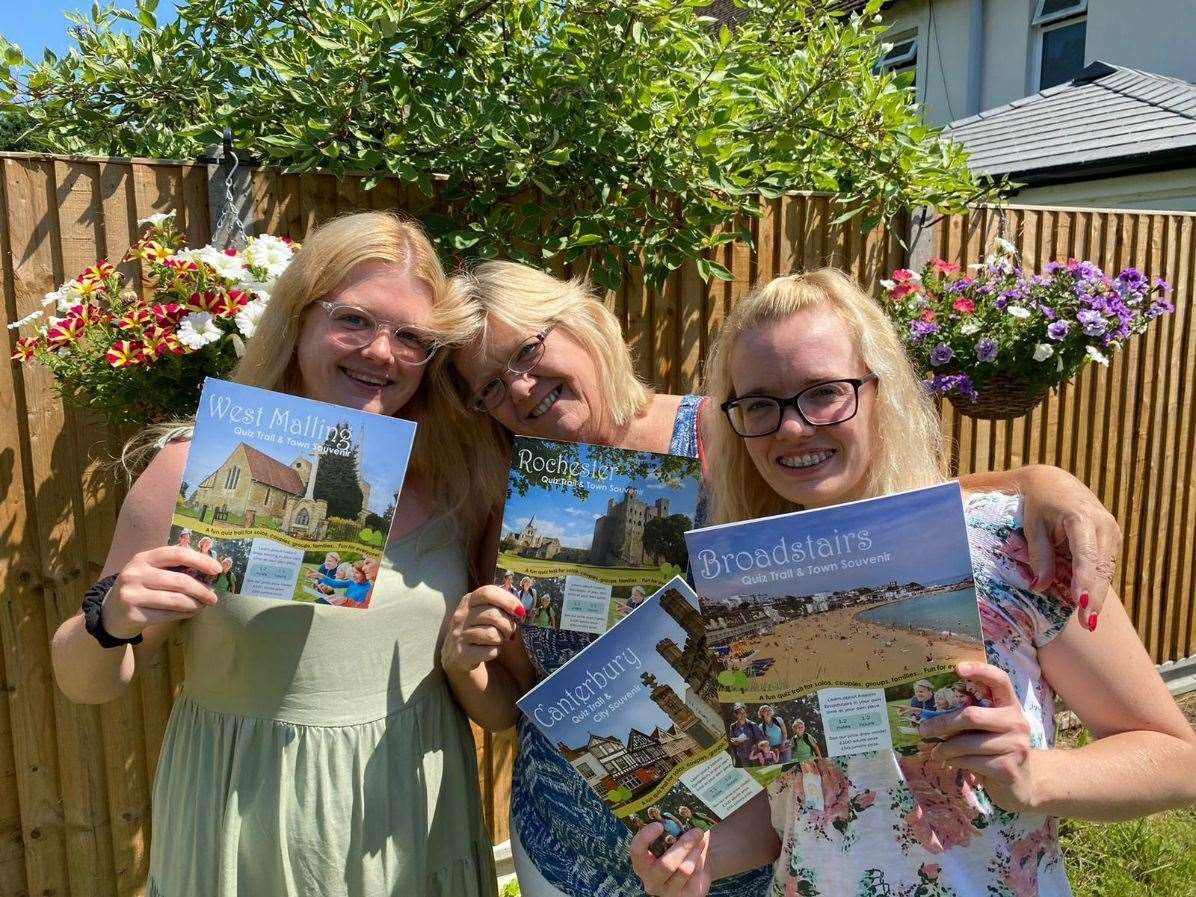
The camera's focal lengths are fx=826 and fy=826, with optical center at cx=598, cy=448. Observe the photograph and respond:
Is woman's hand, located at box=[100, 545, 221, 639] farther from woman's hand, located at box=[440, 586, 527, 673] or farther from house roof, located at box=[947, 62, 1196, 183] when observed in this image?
house roof, located at box=[947, 62, 1196, 183]

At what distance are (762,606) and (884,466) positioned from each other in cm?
38

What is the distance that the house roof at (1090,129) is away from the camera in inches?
266

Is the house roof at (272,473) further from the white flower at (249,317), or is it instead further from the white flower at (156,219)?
the white flower at (156,219)

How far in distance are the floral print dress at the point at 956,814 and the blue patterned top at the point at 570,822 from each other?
0.43 metres

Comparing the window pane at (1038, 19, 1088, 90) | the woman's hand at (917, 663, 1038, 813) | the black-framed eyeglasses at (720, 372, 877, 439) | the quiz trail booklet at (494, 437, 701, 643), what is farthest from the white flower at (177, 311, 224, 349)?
the window pane at (1038, 19, 1088, 90)

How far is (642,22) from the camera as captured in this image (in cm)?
247

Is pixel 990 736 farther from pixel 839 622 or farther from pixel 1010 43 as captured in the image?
pixel 1010 43

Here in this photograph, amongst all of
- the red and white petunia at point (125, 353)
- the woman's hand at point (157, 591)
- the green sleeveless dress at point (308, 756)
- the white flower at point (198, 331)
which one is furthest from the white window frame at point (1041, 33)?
the woman's hand at point (157, 591)

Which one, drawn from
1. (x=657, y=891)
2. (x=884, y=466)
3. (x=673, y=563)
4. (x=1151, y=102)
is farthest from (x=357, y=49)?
(x=1151, y=102)

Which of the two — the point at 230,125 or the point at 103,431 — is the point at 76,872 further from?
the point at 230,125

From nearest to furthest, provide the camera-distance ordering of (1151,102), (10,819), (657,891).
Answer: (657,891) < (10,819) < (1151,102)

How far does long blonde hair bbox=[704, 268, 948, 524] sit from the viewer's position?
135 cm

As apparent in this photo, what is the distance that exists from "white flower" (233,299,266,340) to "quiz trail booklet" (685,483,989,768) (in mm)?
1379

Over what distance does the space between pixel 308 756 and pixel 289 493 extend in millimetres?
544
